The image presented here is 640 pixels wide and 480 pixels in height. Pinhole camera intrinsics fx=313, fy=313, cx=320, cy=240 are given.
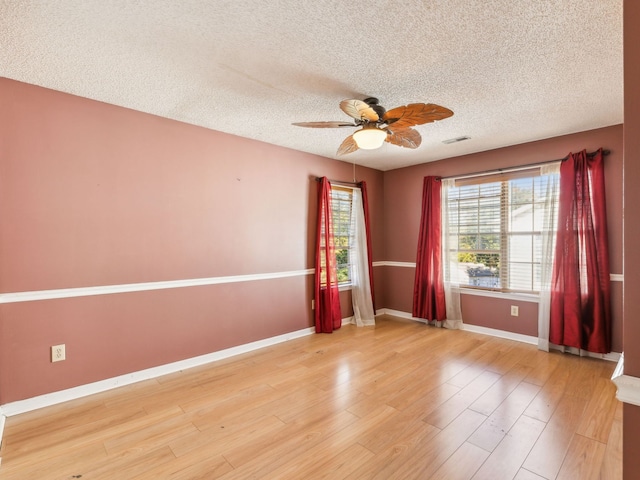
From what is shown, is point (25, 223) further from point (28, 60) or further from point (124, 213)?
point (28, 60)

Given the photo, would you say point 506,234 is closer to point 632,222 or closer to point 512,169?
point 512,169

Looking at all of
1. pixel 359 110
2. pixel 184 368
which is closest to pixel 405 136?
pixel 359 110

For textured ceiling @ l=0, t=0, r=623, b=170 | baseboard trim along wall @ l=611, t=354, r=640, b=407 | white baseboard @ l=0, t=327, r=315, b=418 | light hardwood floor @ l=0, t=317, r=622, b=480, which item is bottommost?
light hardwood floor @ l=0, t=317, r=622, b=480

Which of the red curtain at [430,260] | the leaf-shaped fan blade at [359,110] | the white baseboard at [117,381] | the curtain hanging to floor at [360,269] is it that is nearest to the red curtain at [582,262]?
the red curtain at [430,260]

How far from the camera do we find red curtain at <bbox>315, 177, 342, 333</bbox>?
426cm

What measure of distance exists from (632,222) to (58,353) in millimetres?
3570

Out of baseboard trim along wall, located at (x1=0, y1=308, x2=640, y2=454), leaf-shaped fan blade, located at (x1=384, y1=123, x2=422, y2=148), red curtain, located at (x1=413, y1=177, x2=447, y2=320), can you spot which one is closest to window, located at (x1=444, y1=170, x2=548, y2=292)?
red curtain, located at (x1=413, y1=177, x2=447, y2=320)

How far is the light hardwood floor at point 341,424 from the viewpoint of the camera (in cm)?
178

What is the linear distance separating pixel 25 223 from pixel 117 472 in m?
1.90

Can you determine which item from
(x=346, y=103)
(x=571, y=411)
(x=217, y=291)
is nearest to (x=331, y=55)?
(x=346, y=103)

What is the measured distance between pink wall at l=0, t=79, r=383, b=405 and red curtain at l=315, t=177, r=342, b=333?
425mm

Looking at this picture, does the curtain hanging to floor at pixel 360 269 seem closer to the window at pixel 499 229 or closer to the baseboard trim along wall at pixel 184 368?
the baseboard trim along wall at pixel 184 368

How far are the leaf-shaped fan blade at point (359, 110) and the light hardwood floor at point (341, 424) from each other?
2.21 metres

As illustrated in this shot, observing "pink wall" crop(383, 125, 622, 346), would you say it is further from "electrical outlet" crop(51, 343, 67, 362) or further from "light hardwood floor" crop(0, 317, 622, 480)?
"electrical outlet" crop(51, 343, 67, 362)
